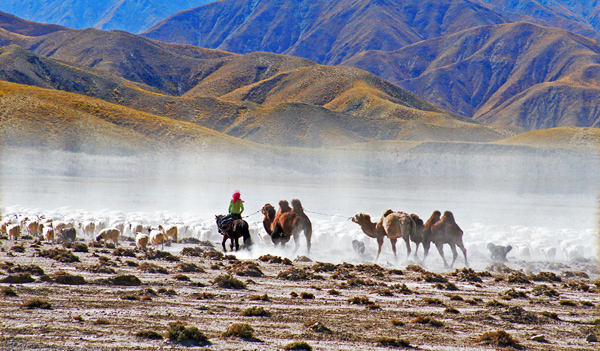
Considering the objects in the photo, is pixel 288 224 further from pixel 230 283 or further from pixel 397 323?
pixel 397 323

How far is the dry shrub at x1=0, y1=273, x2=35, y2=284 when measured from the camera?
37.2ft

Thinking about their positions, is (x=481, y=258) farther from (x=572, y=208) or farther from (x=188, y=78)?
(x=188, y=78)

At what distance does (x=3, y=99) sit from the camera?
256 ft

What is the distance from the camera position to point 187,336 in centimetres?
786

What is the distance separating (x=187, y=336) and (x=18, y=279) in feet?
17.4

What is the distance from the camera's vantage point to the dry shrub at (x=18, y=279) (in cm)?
1134

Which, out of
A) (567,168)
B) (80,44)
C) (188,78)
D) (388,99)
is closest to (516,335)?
(567,168)

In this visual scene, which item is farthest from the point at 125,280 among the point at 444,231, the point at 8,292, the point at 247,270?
the point at 444,231

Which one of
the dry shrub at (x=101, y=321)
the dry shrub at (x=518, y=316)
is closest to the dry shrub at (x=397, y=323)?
the dry shrub at (x=518, y=316)

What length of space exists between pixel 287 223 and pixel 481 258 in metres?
7.59

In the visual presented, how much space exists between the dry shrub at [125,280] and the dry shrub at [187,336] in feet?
14.8

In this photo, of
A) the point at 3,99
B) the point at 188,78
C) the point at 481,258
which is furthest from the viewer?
the point at 188,78

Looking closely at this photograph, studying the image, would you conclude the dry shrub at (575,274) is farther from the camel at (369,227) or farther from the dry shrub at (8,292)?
the dry shrub at (8,292)

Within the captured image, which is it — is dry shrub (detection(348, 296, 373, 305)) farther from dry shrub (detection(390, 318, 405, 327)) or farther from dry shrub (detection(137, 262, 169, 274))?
dry shrub (detection(137, 262, 169, 274))
